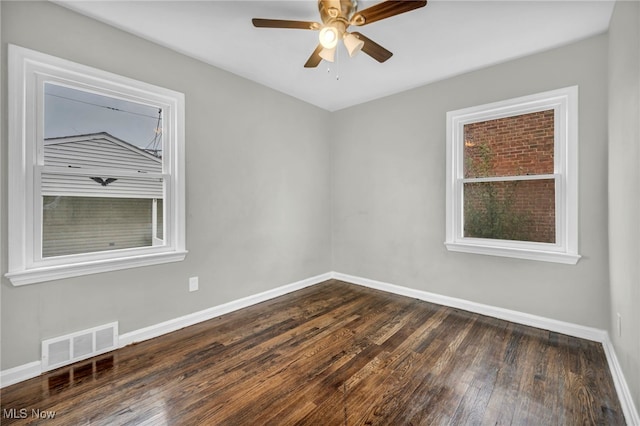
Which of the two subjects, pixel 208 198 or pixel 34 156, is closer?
pixel 34 156

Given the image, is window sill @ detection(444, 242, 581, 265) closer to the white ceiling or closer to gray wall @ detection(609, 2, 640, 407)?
gray wall @ detection(609, 2, 640, 407)

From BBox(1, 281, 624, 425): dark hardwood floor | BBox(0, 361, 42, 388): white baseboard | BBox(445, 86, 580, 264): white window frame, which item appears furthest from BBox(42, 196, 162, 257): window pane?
BBox(445, 86, 580, 264): white window frame

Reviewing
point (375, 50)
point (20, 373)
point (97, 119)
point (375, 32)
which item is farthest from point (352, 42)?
point (20, 373)

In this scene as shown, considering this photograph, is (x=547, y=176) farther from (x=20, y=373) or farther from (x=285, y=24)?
(x=20, y=373)

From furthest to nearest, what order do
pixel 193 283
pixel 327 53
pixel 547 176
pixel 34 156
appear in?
1. pixel 193 283
2. pixel 547 176
3. pixel 327 53
4. pixel 34 156

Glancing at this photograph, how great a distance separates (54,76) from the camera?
2070 millimetres

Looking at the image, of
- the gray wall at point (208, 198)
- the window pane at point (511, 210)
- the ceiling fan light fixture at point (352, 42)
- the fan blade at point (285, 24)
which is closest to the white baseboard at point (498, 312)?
the window pane at point (511, 210)

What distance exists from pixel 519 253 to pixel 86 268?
12.4ft

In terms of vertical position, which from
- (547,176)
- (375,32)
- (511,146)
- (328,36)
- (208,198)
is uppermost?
(375,32)

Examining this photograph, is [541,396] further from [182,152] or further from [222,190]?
[182,152]

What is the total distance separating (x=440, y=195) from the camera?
3309mm

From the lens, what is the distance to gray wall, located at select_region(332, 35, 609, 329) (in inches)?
95.3

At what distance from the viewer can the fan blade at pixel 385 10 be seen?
168 cm

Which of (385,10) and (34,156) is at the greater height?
(385,10)
